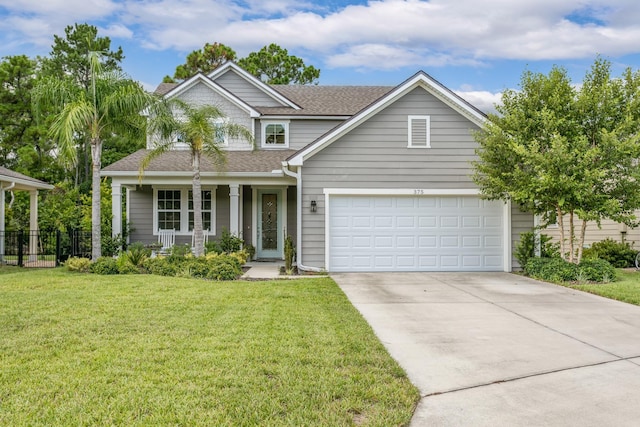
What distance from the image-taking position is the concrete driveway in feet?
12.7

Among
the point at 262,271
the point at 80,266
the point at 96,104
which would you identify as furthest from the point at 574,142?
the point at 80,266

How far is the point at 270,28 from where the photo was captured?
102 ft

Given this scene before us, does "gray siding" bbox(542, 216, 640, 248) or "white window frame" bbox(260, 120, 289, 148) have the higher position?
"white window frame" bbox(260, 120, 289, 148)

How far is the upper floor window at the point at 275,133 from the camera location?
57.7ft

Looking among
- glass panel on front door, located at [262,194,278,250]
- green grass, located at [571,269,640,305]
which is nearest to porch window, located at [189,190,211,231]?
glass panel on front door, located at [262,194,278,250]

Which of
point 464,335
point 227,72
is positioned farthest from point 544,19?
point 464,335

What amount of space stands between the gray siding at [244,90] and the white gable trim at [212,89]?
1.16 metres

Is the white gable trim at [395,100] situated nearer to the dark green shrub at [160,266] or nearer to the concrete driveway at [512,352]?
the dark green shrub at [160,266]

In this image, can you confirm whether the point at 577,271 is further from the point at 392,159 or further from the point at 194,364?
the point at 194,364

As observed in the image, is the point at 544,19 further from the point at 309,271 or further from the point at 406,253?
the point at 309,271

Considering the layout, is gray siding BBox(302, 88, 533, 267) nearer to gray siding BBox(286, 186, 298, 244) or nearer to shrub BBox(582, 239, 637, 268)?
gray siding BBox(286, 186, 298, 244)

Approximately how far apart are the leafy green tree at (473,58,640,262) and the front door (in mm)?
7446

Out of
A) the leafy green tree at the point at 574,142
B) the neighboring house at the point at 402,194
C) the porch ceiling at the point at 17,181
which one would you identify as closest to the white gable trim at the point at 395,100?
the neighboring house at the point at 402,194

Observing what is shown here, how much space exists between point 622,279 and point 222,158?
10.6m
